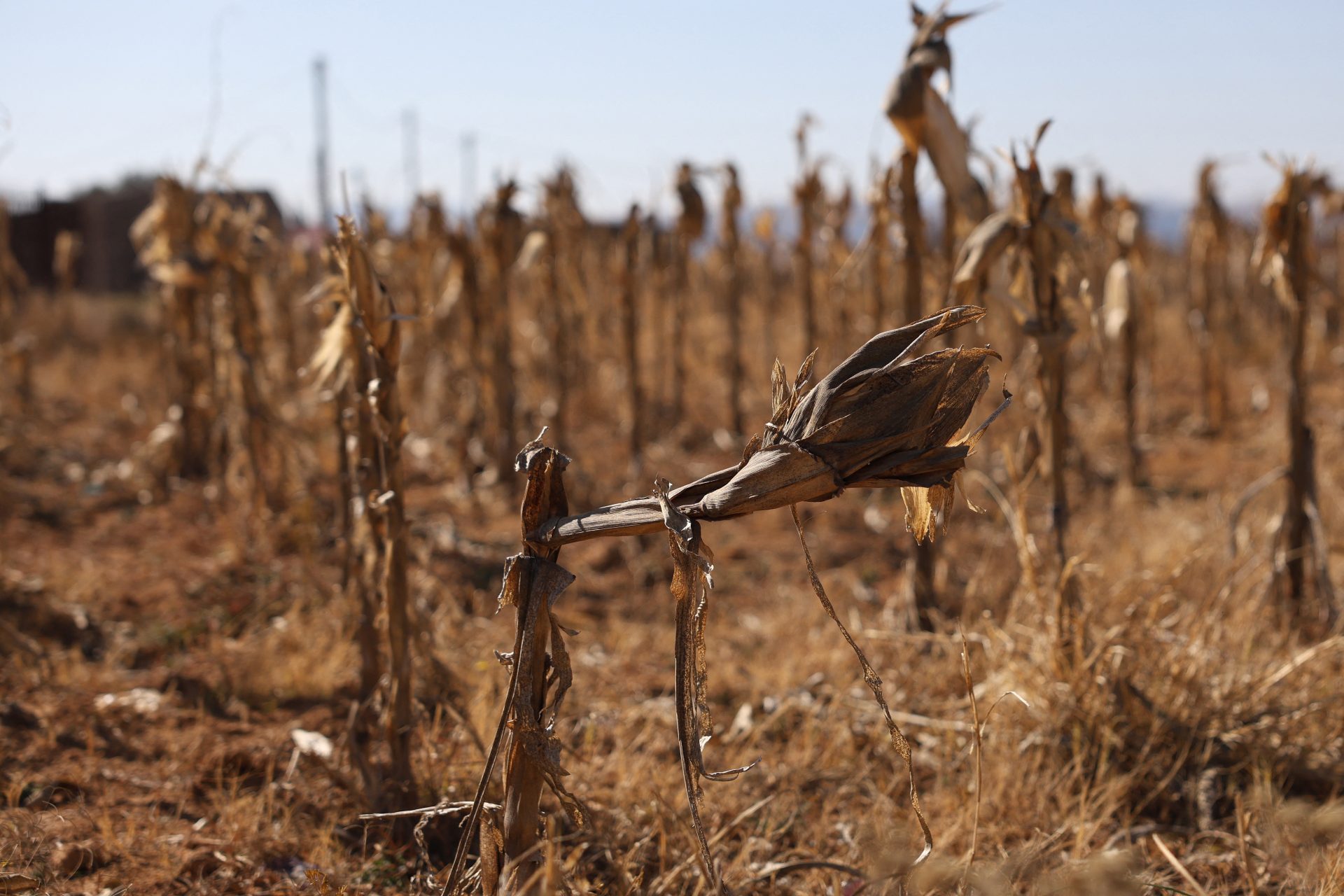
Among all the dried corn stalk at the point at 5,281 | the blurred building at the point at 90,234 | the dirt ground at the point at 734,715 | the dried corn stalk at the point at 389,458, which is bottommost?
the dirt ground at the point at 734,715

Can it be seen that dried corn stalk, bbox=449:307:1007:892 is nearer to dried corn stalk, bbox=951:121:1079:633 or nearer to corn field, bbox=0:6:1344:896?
corn field, bbox=0:6:1344:896

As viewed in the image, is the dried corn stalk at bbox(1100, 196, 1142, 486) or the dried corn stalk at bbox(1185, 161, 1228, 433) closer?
the dried corn stalk at bbox(1100, 196, 1142, 486)

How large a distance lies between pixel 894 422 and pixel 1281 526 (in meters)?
3.07

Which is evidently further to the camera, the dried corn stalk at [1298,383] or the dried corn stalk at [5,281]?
the dried corn stalk at [5,281]

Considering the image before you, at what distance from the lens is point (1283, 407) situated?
357 inches

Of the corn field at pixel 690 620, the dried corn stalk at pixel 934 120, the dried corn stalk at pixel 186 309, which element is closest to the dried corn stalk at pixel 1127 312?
the corn field at pixel 690 620

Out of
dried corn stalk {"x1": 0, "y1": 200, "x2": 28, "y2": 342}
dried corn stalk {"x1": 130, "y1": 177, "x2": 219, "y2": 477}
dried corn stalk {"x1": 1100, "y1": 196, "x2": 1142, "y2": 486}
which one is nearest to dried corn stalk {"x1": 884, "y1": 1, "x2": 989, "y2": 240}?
dried corn stalk {"x1": 1100, "y1": 196, "x2": 1142, "y2": 486}

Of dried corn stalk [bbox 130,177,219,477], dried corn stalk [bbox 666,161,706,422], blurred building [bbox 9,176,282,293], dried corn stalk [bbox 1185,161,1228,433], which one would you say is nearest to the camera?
dried corn stalk [bbox 130,177,219,477]

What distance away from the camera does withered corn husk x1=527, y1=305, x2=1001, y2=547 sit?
1.46 metres

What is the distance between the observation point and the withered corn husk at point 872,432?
1.46m

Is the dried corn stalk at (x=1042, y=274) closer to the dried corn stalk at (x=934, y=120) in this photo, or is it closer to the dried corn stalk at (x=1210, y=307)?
the dried corn stalk at (x=934, y=120)

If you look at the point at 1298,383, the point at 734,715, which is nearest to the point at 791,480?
the point at 734,715

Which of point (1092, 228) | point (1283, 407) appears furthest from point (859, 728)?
point (1283, 407)

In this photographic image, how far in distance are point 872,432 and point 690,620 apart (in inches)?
15.9
